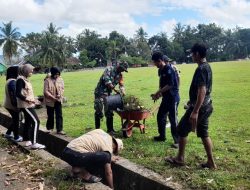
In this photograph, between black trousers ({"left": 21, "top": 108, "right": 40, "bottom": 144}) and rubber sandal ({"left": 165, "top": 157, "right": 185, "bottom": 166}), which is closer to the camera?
rubber sandal ({"left": 165, "top": 157, "right": 185, "bottom": 166})

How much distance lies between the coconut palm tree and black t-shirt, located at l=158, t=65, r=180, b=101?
78433 mm

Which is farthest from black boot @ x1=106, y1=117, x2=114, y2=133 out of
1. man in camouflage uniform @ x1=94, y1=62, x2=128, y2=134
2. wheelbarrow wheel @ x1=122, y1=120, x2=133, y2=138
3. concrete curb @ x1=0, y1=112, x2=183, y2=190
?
concrete curb @ x1=0, y1=112, x2=183, y2=190

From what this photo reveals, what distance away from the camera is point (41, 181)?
6395 mm

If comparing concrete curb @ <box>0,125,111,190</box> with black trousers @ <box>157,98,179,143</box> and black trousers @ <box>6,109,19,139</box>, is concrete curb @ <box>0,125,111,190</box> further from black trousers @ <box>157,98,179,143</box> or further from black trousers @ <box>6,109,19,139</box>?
black trousers @ <box>157,98,179,143</box>

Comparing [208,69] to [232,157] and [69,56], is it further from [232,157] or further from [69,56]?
[69,56]

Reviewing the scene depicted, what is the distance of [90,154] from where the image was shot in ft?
20.0

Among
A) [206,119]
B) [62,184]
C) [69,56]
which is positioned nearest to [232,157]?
[206,119]

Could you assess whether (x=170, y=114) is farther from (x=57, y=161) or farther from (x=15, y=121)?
(x=15, y=121)

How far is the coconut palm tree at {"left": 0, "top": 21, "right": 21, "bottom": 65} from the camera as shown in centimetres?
8288

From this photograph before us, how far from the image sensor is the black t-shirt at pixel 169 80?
26.4 ft

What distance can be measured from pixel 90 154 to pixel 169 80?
9.02ft

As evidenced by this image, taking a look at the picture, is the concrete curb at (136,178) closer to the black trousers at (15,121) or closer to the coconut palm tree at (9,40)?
the black trousers at (15,121)

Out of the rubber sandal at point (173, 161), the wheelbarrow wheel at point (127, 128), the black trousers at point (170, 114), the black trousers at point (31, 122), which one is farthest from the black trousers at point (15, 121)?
the rubber sandal at point (173, 161)

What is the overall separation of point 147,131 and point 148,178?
3.85 meters
